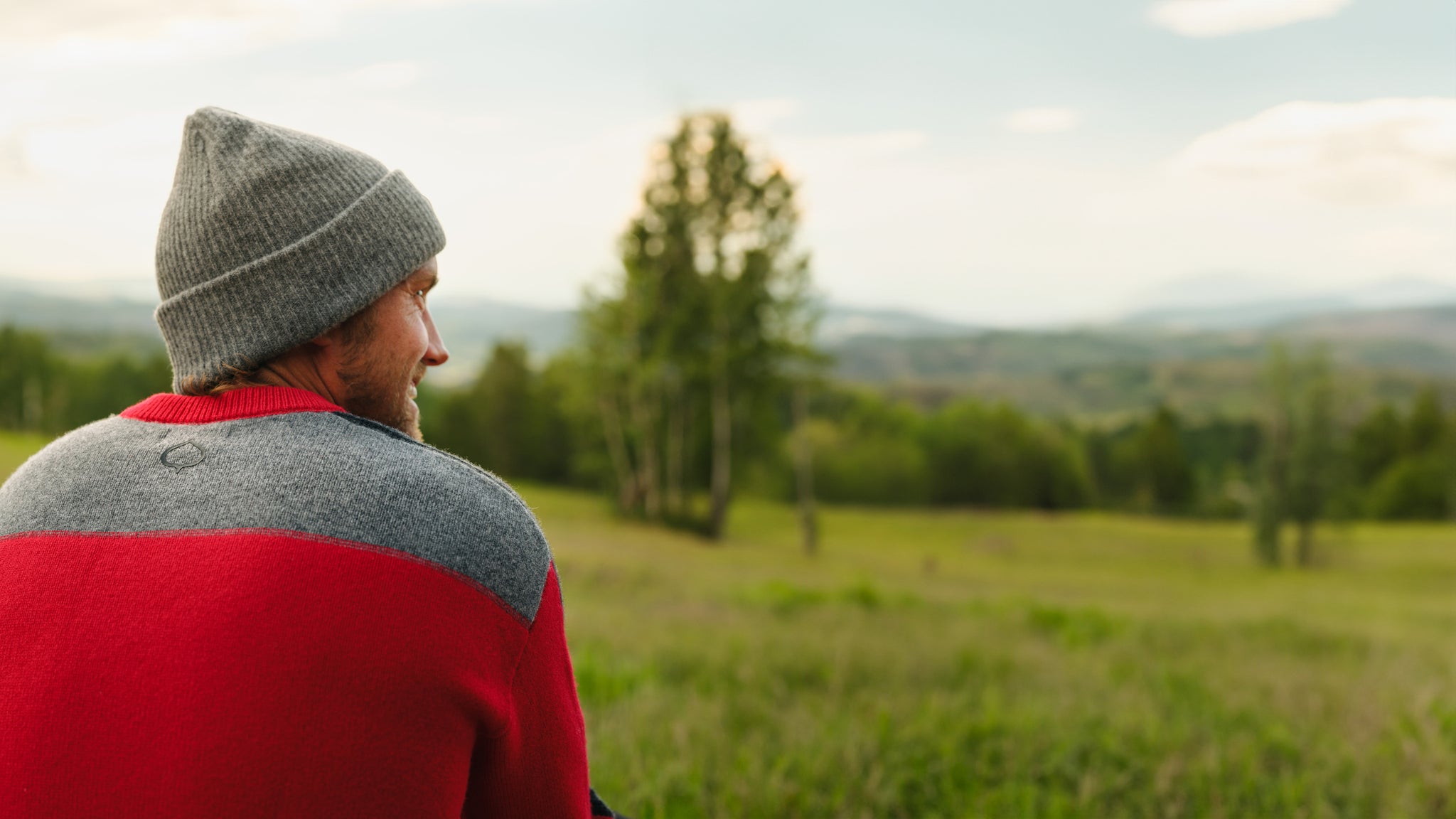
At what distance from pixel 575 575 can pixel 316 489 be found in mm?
10651

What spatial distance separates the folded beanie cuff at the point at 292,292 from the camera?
165cm

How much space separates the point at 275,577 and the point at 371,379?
0.52m

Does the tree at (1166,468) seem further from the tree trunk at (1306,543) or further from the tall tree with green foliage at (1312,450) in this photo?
the tall tree with green foliage at (1312,450)

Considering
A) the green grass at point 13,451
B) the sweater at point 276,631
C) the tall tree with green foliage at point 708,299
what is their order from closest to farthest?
the sweater at point 276,631, the green grass at point 13,451, the tall tree with green foliage at point 708,299

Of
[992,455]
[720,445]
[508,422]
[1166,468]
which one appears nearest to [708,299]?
[720,445]

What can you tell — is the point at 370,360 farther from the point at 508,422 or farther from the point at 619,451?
the point at 508,422

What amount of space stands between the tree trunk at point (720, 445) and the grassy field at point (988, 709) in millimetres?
25570

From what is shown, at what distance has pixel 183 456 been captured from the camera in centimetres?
152

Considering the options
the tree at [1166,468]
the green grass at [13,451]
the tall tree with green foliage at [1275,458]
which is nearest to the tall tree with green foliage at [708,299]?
the green grass at [13,451]

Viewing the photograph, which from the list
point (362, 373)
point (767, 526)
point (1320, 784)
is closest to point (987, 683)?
point (1320, 784)

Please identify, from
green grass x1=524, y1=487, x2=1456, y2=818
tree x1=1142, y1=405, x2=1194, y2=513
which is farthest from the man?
tree x1=1142, y1=405, x2=1194, y2=513

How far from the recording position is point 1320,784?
407 centimetres

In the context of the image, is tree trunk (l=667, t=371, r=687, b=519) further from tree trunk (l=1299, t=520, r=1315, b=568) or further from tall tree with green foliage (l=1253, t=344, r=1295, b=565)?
tree trunk (l=1299, t=520, r=1315, b=568)

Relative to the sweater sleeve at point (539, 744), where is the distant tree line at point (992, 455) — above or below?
below
